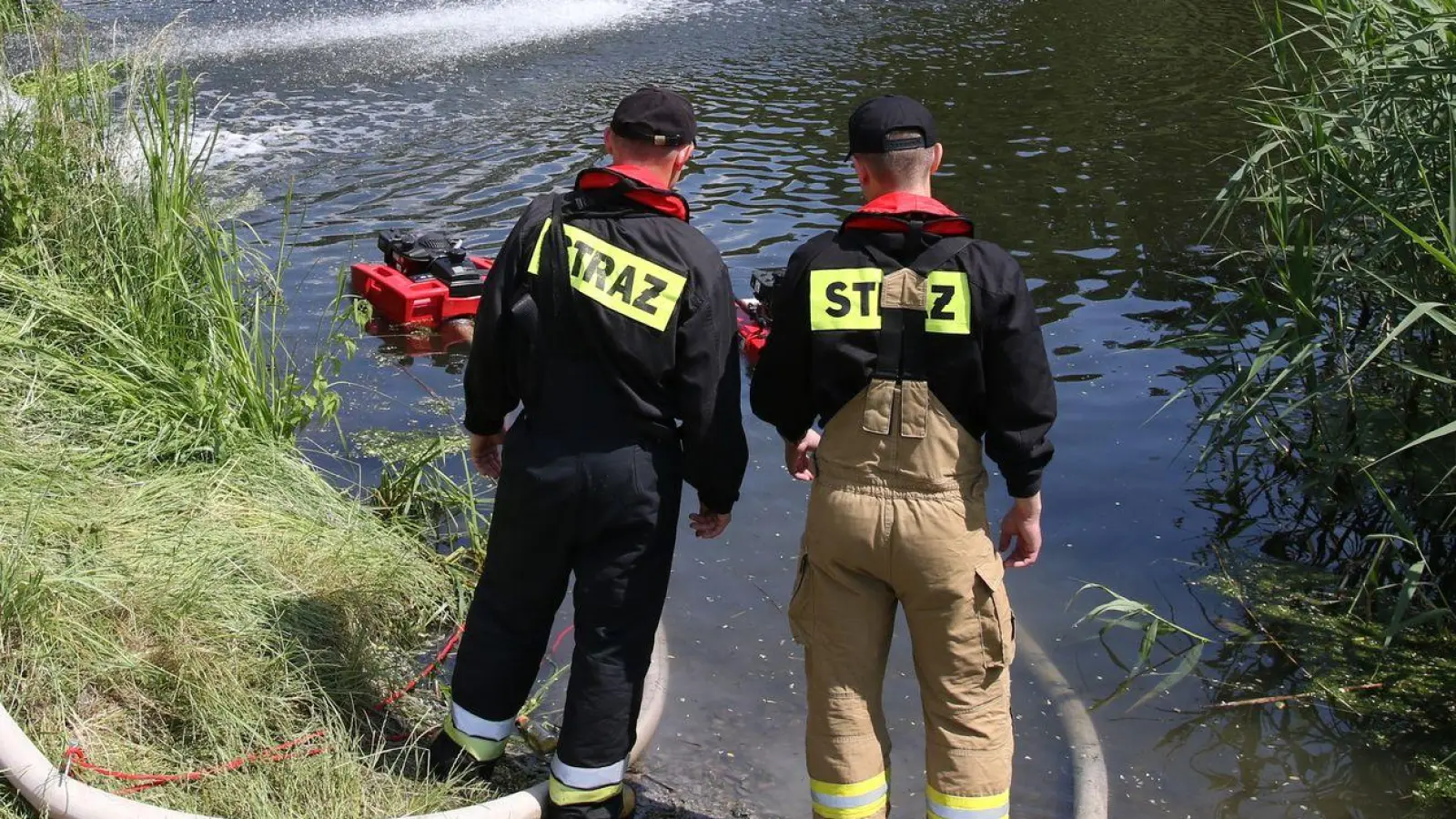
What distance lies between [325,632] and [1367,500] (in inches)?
154

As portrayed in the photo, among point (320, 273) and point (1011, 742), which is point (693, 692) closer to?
→ point (1011, 742)

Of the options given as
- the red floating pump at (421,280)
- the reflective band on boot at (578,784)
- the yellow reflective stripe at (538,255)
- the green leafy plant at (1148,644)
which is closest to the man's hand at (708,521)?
the reflective band on boot at (578,784)

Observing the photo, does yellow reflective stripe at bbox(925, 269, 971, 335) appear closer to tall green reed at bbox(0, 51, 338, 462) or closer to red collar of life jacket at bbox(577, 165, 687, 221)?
red collar of life jacket at bbox(577, 165, 687, 221)

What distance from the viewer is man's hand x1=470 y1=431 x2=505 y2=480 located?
377cm

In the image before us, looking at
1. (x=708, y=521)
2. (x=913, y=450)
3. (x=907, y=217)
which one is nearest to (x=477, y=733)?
(x=708, y=521)

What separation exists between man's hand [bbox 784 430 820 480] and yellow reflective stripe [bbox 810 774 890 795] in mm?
765

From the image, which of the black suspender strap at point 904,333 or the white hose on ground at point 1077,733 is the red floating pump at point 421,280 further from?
the black suspender strap at point 904,333

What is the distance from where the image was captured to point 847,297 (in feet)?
10.6

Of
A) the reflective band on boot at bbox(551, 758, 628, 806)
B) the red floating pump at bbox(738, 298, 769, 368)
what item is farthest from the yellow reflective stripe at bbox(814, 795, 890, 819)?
the red floating pump at bbox(738, 298, 769, 368)

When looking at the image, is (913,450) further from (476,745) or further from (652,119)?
(476,745)

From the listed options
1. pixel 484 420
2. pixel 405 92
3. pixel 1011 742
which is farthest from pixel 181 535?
pixel 405 92

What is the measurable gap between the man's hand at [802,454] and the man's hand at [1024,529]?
51 centimetres

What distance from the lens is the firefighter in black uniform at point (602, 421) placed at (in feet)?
11.1

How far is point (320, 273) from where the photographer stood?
8773 mm
